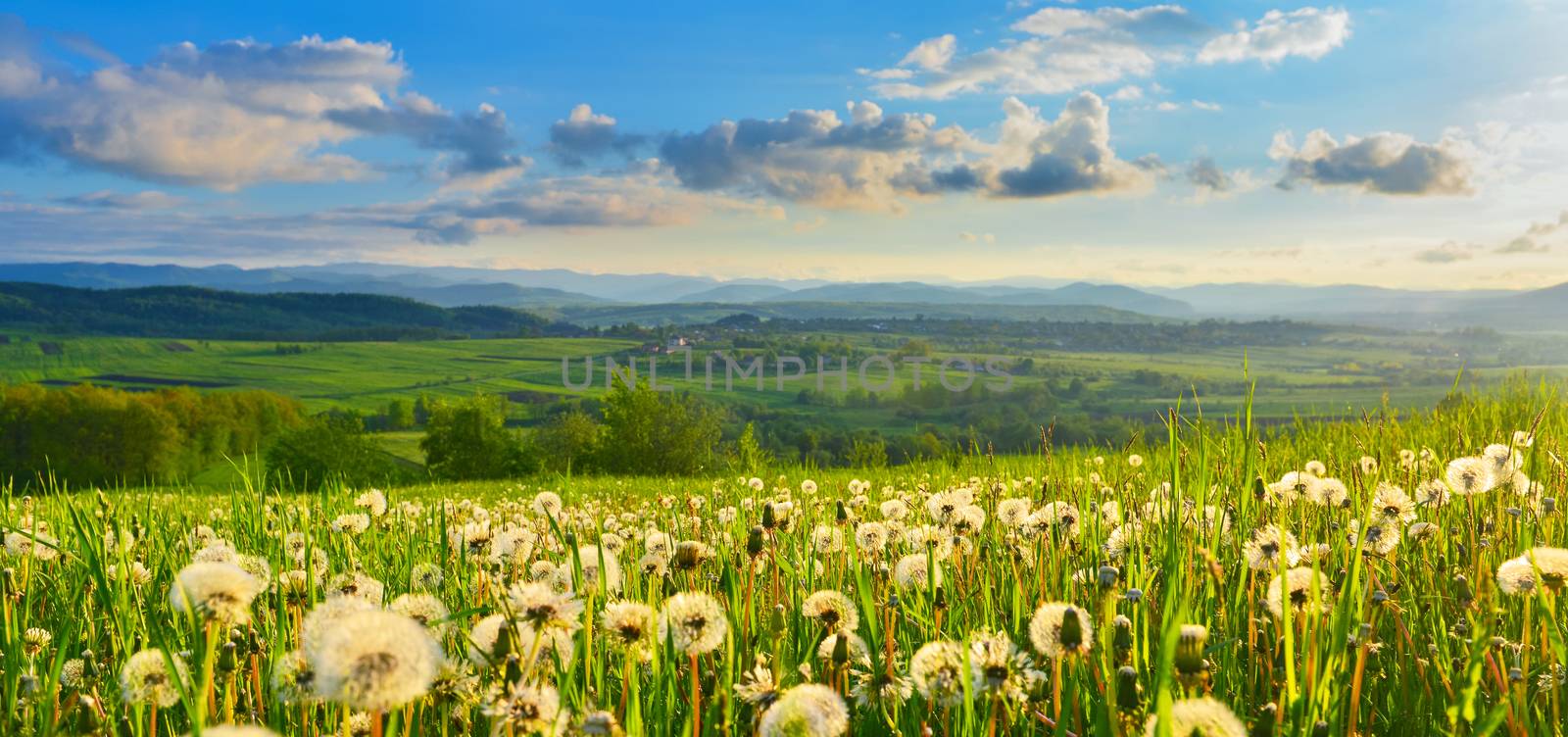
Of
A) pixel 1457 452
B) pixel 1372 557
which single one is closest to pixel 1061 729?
pixel 1372 557

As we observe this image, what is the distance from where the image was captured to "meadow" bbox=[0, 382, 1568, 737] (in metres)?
1.48

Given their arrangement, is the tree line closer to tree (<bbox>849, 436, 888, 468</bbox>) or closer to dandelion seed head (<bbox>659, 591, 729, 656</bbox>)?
tree (<bbox>849, 436, 888, 468</bbox>)

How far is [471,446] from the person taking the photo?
8906 centimetres

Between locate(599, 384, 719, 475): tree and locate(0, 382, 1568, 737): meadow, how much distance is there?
6711cm

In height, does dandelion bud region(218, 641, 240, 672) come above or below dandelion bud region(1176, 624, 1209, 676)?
below

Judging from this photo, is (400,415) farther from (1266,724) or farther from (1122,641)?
(1266,724)

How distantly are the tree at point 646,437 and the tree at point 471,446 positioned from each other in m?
18.3

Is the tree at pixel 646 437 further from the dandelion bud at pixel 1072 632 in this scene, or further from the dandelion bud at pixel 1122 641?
the dandelion bud at pixel 1072 632

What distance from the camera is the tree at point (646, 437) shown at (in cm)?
7231

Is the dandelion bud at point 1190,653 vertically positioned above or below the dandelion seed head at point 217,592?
below

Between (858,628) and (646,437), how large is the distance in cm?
7119

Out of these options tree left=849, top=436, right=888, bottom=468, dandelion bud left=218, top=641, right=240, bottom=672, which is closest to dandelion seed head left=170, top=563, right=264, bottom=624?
dandelion bud left=218, top=641, right=240, bottom=672

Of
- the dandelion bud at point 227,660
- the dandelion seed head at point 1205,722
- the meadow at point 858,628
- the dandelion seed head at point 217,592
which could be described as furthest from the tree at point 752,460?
the dandelion seed head at point 1205,722

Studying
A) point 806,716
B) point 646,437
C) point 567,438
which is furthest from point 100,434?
point 806,716
